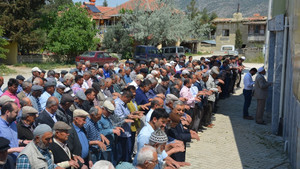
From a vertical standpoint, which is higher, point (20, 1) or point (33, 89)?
point (20, 1)

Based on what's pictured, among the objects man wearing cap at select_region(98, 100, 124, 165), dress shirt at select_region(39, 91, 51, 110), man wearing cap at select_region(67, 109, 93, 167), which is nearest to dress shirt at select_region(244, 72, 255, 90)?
man wearing cap at select_region(98, 100, 124, 165)

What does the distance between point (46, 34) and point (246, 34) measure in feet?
126

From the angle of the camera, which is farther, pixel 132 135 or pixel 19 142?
pixel 132 135

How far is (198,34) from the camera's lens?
45.4 m

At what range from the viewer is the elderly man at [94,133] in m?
5.15

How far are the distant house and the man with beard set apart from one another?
179 ft

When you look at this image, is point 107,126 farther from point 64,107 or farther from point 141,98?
point 141,98

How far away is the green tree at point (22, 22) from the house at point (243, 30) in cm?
3636

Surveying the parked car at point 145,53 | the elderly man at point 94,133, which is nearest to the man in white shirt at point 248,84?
the elderly man at point 94,133

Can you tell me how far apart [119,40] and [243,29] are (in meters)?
29.6

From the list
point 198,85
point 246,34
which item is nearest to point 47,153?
point 198,85

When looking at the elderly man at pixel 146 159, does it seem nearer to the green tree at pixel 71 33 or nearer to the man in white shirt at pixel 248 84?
the man in white shirt at pixel 248 84

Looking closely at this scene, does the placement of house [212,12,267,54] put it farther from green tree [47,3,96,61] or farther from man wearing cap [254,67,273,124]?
man wearing cap [254,67,273,124]

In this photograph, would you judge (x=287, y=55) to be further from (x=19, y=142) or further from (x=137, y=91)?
(x=19, y=142)
